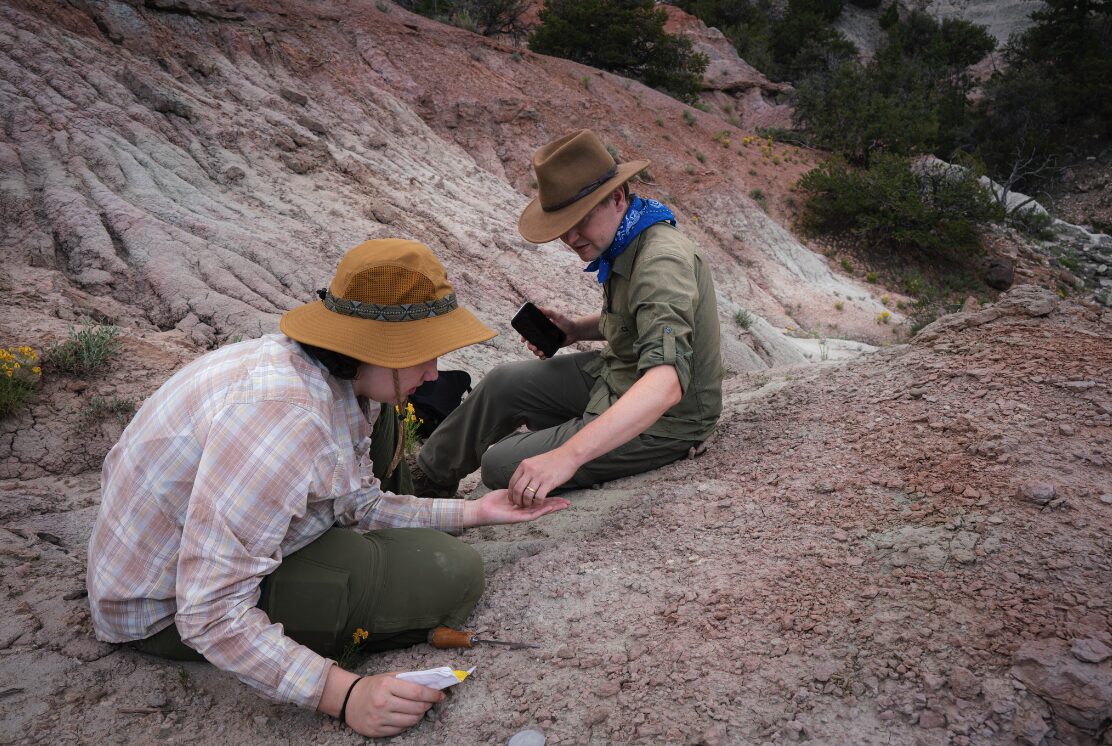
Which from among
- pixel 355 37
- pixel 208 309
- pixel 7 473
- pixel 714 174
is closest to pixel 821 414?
pixel 7 473

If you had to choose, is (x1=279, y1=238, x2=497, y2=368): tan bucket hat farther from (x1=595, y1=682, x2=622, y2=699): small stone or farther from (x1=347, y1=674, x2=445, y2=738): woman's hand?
(x1=595, y1=682, x2=622, y2=699): small stone

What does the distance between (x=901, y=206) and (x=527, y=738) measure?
15.2 m

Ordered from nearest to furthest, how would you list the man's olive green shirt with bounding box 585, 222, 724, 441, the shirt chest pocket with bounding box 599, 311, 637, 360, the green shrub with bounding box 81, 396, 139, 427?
the man's olive green shirt with bounding box 585, 222, 724, 441 → the shirt chest pocket with bounding box 599, 311, 637, 360 → the green shrub with bounding box 81, 396, 139, 427

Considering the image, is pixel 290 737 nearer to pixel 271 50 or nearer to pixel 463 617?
pixel 463 617

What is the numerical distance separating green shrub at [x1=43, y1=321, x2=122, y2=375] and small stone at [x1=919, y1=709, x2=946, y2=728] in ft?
14.1

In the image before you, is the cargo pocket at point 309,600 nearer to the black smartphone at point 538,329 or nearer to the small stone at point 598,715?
the small stone at point 598,715

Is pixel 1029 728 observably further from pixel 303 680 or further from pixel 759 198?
pixel 759 198

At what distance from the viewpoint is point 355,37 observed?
477 inches

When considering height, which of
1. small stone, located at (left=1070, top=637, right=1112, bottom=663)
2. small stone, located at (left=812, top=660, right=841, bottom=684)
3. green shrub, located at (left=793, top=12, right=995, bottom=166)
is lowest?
small stone, located at (left=812, top=660, right=841, bottom=684)

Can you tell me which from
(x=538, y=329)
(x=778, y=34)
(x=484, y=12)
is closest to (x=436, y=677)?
(x=538, y=329)

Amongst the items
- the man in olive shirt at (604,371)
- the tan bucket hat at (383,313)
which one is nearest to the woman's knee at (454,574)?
the man in olive shirt at (604,371)

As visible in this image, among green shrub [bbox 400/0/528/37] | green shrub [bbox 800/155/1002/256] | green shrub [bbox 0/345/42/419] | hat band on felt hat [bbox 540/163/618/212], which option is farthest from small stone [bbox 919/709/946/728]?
green shrub [bbox 400/0/528/37]

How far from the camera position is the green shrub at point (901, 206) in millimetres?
14633

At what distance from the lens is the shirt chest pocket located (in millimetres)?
3203
